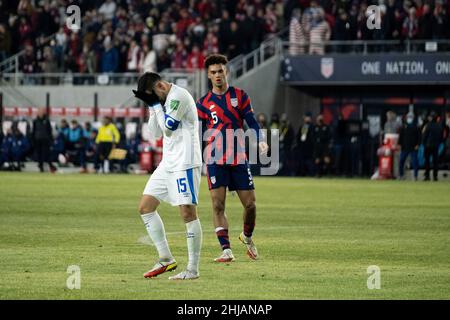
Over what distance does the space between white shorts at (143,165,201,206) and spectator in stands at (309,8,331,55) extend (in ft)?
86.7

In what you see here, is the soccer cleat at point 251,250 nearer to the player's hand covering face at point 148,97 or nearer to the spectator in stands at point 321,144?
the player's hand covering face at point 148,97

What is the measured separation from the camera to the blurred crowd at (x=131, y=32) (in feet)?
133

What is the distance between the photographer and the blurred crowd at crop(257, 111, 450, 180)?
36.4 m

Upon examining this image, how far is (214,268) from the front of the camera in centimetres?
1311

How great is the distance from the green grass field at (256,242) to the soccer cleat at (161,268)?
9cm

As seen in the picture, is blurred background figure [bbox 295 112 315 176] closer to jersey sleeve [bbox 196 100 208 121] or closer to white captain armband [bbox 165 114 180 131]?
jersey sleeve [bbox 196 100 208 121]

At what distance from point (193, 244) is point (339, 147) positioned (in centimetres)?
2603

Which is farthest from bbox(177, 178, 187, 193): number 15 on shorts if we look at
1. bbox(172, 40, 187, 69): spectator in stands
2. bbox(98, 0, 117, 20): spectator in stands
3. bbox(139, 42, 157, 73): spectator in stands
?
bbox(98, 0, 117, 20): spectator in stands

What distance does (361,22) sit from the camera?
124 ft

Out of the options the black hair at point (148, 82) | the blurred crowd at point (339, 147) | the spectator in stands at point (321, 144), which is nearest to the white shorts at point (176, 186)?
the black hair at point (148, 82)

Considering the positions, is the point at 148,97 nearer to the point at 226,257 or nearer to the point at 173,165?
the point at 173,165

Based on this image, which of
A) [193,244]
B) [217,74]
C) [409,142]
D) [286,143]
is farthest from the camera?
[286,143]

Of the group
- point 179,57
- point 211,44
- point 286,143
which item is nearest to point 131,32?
point 179,57
